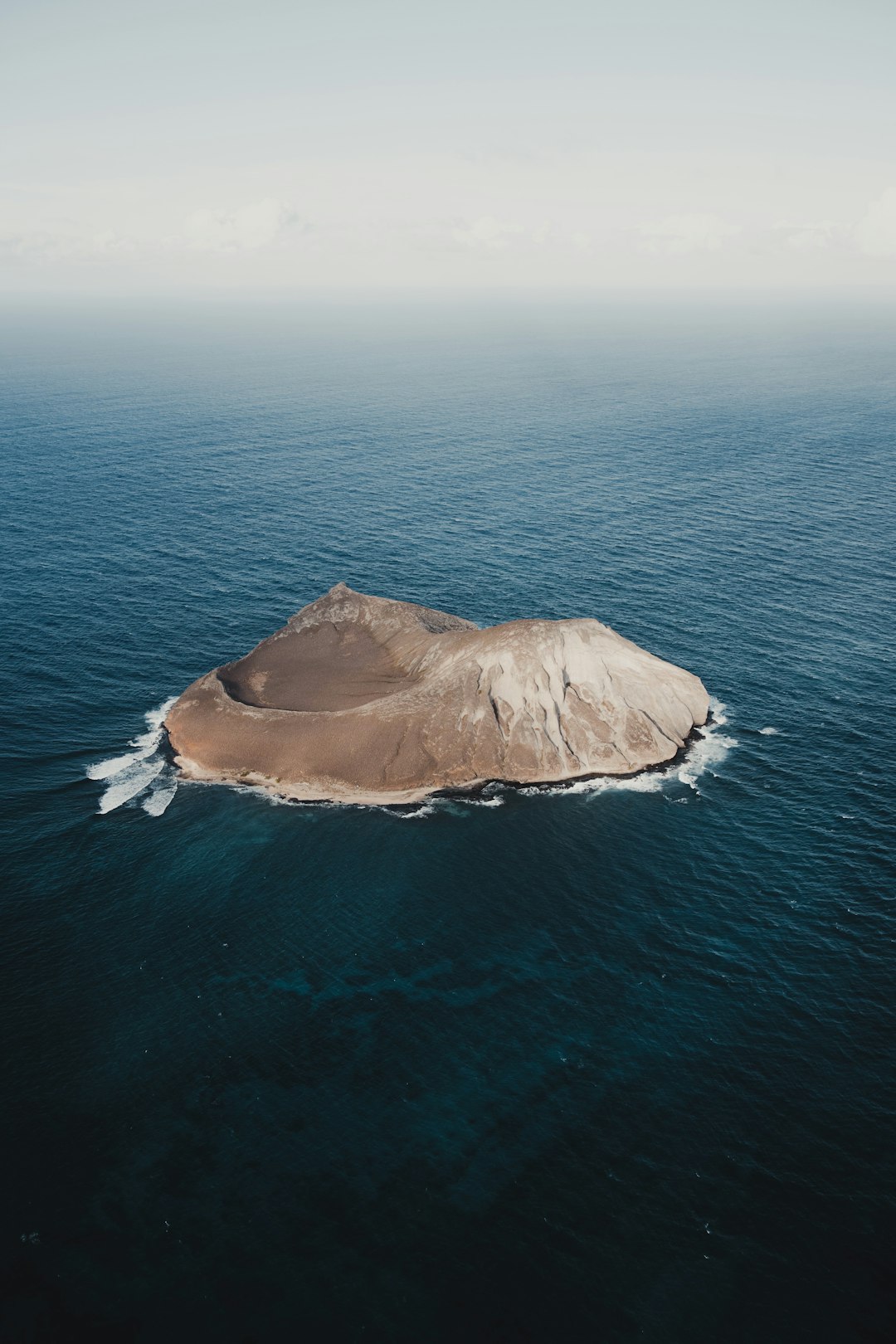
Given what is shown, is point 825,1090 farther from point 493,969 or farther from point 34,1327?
point 34,1327

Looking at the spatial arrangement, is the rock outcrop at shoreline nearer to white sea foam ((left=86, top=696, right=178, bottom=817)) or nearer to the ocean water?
white sea foam ((left=86, top=696, right=178, bottom=817))

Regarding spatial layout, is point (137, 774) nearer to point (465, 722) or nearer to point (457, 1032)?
point (465, 722)

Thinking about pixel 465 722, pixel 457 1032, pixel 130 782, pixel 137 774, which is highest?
pixel 465 722

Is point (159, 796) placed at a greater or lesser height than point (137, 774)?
lesser

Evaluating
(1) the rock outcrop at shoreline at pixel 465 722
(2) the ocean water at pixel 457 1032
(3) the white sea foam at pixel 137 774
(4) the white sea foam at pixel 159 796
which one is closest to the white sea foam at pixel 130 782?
(3) the white sea foam at pixel 137 774

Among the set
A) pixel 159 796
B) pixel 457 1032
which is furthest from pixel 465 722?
pixel 457 1032

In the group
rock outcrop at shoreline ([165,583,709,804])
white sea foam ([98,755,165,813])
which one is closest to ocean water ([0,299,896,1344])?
white sea foam ([98,755,165,813])

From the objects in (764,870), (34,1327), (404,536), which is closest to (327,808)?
(764,870)

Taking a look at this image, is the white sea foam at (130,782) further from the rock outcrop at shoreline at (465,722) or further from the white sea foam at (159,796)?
the rock outcrop at shoreline at (465,722)
